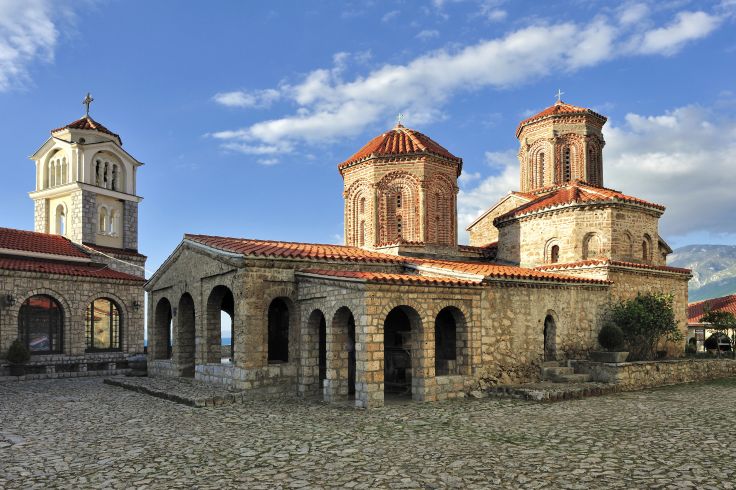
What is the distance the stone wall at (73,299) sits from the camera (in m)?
20.5

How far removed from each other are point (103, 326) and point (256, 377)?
1138cm

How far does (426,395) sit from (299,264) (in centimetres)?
492

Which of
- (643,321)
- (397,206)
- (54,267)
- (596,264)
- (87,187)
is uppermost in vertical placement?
(87,187)

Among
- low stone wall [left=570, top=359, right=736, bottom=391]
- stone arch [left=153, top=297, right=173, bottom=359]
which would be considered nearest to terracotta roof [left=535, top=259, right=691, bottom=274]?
low stone wall [left=570, top=359, right=736, bottom=391]

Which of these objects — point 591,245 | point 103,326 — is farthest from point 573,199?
point 103,326

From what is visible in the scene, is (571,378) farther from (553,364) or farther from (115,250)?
(115,250)

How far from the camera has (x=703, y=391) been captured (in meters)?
16.1

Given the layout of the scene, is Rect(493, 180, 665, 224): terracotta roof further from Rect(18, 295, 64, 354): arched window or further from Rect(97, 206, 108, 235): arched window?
Rect(97, 206, 108, 235): arched window

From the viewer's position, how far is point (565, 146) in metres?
25.3

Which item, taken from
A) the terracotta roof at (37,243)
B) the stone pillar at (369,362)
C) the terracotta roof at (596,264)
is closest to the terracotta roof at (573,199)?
the terracotta roof at (596,264)

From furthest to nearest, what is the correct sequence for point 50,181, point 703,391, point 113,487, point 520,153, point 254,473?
1. point 50,181
2. point 520,153
3. point 703,391
4. point 254,473
5. point 113,487

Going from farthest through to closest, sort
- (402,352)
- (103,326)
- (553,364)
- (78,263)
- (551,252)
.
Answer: (78,263), (103,326), (551,252), (553,364), (402,352)

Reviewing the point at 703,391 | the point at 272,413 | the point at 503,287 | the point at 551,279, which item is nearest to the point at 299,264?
the point at 272,413

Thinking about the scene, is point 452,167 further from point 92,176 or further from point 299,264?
point 92,176
